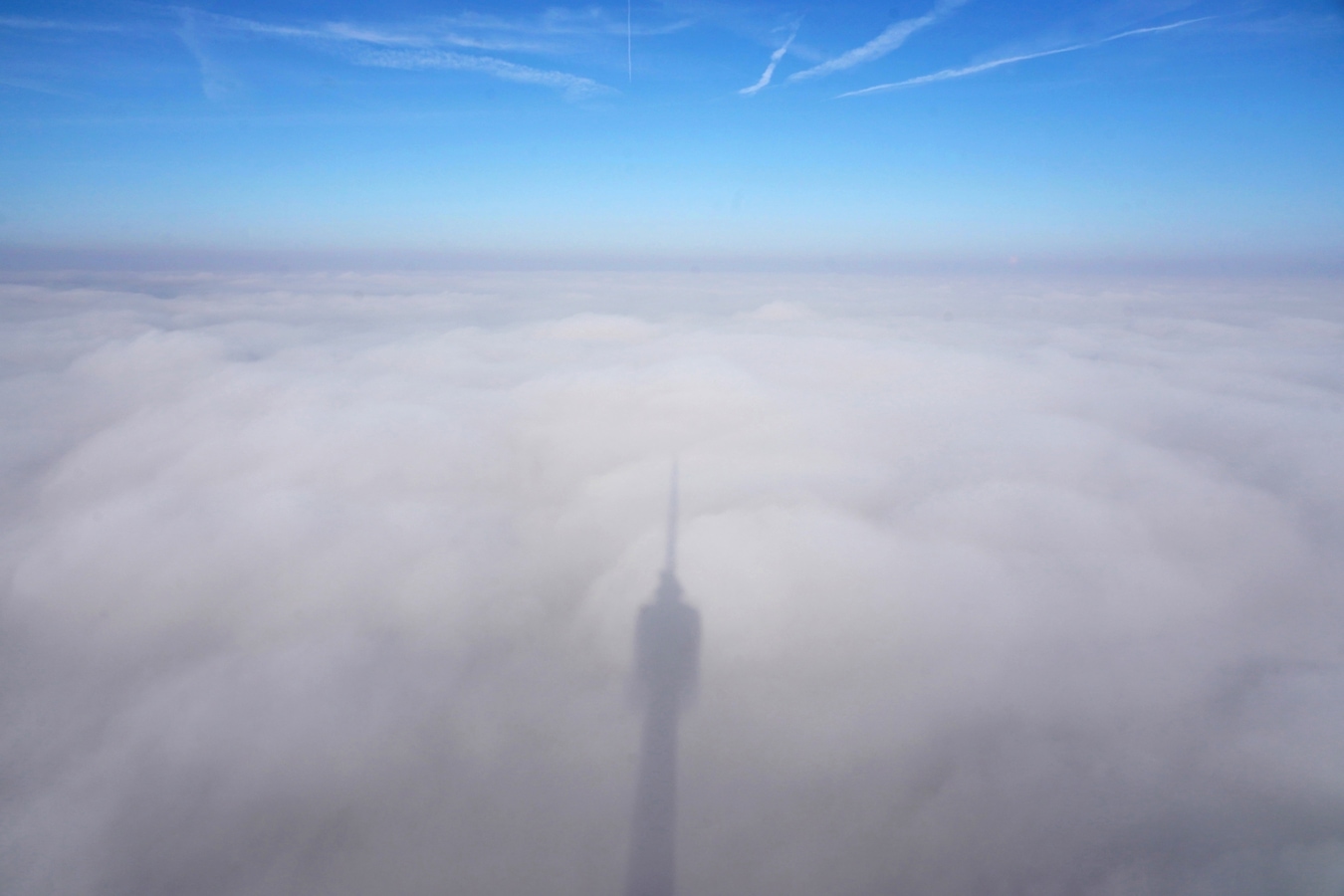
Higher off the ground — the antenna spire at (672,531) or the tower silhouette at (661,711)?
the antenna spire at (672,531)

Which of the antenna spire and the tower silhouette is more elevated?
the antenna spire

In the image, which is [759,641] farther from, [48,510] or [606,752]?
[48,510]

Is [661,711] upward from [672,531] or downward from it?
downward

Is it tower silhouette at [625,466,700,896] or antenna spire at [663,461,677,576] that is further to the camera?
antenna spire at [663,461,677,576]

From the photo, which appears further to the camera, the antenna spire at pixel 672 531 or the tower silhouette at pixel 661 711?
the antenna spire at pixel 672 531
